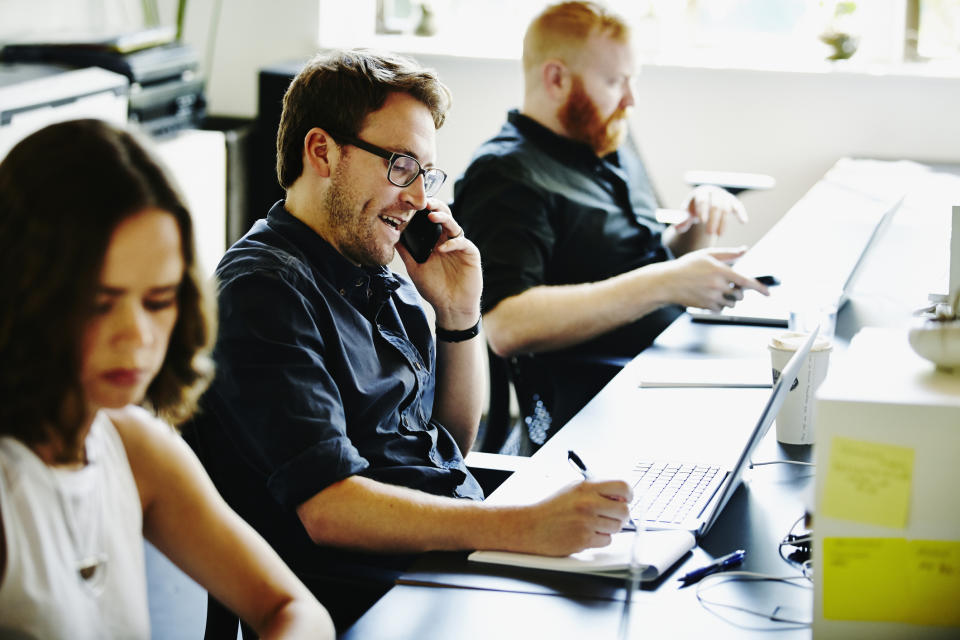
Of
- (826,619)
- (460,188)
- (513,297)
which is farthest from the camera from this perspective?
(460,188)

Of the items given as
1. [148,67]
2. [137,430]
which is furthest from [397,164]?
[148,67]

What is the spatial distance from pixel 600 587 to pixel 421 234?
2.42ft

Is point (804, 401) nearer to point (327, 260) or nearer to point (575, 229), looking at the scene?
point (327, 260)

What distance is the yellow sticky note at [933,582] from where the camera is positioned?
39.1 inches

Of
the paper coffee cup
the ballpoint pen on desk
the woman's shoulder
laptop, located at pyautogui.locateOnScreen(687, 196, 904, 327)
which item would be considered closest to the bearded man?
laptop, located at pyautogui.locateOnScreen(687, 196, 904, 327)

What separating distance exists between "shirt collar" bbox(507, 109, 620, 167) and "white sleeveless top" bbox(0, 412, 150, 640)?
1.69m

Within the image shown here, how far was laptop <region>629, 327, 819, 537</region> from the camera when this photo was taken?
1259mm

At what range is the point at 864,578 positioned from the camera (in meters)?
1.00

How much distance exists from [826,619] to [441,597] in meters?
0.39

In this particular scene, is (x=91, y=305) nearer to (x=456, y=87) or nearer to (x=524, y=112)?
(x=524, y=112)

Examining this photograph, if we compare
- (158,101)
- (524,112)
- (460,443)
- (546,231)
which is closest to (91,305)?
(460,443)

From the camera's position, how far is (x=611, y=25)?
260cm

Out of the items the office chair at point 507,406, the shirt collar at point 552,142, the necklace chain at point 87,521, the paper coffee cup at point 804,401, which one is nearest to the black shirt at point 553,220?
the shirt collar at point 552,142

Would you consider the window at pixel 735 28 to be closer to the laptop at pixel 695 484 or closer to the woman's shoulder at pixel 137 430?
the laptop at pixel 695 484
